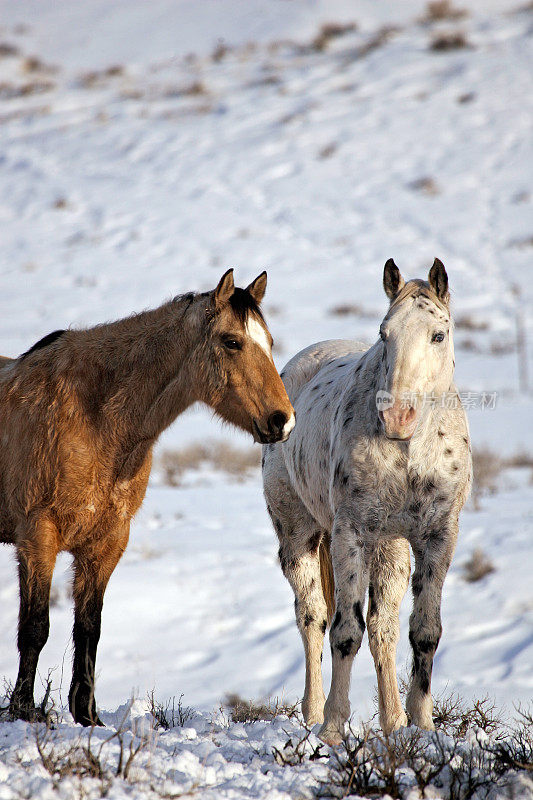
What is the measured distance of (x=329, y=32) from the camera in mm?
37719

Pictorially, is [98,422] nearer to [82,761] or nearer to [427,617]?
[82,761]

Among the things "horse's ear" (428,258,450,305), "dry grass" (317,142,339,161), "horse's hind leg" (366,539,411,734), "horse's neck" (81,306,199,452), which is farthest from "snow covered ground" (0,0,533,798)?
"horse's ear" (428,258,450,305)

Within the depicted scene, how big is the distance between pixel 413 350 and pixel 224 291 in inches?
41.3

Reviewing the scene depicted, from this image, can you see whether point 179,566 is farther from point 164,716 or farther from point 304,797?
point 304,797

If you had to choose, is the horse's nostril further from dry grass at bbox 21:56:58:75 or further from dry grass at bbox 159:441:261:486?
dry grass at bbox 21:56:58:75

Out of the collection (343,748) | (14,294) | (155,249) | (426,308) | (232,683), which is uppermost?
(155,249)

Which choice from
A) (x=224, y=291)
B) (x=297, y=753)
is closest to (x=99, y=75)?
(x=224, y=291)

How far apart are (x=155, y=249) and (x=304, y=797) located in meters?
21.4

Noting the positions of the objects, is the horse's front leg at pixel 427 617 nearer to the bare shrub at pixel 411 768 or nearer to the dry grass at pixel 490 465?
the bare shrub at pixel 411 768

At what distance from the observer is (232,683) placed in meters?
6.64

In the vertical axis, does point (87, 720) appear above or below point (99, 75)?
below

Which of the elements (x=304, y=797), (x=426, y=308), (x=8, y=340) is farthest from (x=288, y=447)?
(x=8, y=340)

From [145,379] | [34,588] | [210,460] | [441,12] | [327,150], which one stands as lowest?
[34,588]

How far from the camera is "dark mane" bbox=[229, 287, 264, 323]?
13.7ft
